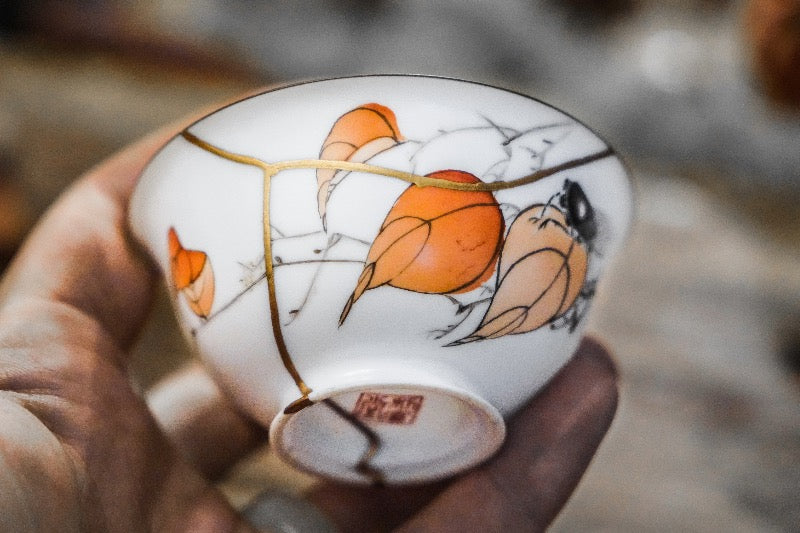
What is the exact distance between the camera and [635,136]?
1523 mm

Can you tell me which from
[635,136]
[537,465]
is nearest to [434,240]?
[537,465]

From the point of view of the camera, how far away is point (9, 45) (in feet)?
5.69

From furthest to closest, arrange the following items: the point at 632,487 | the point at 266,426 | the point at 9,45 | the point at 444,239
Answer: the point at 9,45 → the point at 632,487 → the point at 266,426 → the point at 444,239

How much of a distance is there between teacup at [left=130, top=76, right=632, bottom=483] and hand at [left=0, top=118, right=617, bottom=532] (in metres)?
0.14

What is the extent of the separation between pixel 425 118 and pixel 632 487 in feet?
2.04

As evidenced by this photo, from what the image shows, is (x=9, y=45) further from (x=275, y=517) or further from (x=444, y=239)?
(x=444, y=239)

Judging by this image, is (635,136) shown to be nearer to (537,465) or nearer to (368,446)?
(537,465)

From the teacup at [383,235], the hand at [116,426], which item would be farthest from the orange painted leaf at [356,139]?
the hand at [116,426]

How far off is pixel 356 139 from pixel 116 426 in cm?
33

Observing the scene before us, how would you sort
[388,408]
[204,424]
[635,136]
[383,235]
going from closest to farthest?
[383,235], [388,408], [204,424], [635,136]

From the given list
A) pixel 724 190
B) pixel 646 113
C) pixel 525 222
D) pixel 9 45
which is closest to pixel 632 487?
pixel 525 222

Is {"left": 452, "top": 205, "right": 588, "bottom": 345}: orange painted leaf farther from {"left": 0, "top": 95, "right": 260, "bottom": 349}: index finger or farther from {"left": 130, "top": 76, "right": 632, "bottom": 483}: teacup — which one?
{"left": 0, "top": 95, "right": 260, "bottom": 349}: index finger

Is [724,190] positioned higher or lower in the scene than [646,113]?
lower

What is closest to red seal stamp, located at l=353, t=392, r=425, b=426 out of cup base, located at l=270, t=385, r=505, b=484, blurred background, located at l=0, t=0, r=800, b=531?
cup base, located at l=270, t=385, r=505, b=484
